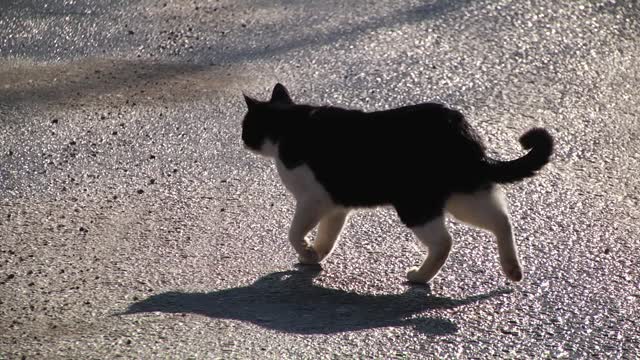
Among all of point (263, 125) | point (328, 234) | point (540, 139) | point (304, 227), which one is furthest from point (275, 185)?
point (540, 139)

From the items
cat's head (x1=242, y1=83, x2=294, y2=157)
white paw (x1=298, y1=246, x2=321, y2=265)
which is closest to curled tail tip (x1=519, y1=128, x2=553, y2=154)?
white paw (x1=298, y1=246, x2=321, y2=265)

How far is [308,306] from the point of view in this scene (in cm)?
489

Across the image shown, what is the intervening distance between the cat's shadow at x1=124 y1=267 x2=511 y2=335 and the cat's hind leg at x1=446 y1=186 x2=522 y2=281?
131 mm

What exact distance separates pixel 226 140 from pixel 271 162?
17.2 inches

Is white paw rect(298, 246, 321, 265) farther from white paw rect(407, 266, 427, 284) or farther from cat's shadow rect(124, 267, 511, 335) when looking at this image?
white paw rect(407, 266, 427, 284)

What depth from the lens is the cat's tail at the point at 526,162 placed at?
489 cm

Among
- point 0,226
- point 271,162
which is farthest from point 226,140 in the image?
point 0,226

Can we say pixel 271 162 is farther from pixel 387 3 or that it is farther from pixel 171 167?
pixel 387 3

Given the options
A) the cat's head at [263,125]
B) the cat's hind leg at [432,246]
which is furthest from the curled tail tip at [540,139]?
the cat's head at [263,125]

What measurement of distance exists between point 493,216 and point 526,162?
11.0 inches

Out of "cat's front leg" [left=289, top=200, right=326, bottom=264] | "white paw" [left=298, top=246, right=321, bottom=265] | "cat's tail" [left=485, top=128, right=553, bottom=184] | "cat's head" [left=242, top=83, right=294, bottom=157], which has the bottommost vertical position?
"white paw" [left=298, top=246, right=321, bottom=265]

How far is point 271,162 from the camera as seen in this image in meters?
6.61

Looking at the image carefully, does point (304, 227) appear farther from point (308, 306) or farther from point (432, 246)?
point (432, 246)

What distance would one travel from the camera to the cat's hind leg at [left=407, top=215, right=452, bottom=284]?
16.1ft
